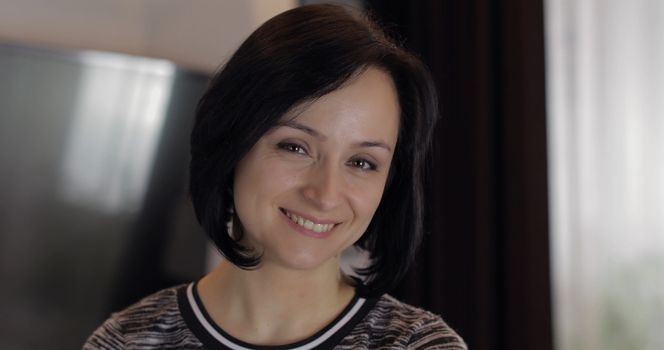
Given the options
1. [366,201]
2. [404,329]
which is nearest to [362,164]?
[366,201]

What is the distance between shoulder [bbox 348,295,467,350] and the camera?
4.38ft

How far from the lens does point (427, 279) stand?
304cm

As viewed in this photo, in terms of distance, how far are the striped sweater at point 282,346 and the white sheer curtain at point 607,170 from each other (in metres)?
1.32

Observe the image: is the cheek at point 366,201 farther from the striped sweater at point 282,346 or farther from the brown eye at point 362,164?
the striped sweater at point 282,346

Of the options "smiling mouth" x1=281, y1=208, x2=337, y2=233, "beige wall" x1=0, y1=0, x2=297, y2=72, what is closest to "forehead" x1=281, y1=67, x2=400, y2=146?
"smiling mouth" x1=281, y1=208, x2=337, y2=233

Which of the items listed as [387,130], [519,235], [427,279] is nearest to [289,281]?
[387,130]

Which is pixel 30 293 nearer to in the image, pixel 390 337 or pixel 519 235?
pixel 390 337

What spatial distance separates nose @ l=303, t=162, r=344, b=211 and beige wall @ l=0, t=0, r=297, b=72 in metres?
1.40

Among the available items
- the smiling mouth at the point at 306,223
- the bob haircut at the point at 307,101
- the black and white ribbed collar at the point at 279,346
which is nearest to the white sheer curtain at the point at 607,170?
the bob haircut at the point at 307,101

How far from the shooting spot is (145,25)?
108 inches

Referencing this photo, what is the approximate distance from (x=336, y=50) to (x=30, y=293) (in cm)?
144

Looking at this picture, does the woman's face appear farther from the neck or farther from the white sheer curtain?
the white sheer curtain

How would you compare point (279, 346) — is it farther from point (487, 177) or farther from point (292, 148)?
point (487, 177)

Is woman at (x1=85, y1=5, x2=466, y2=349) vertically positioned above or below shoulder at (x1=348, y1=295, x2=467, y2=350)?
above
